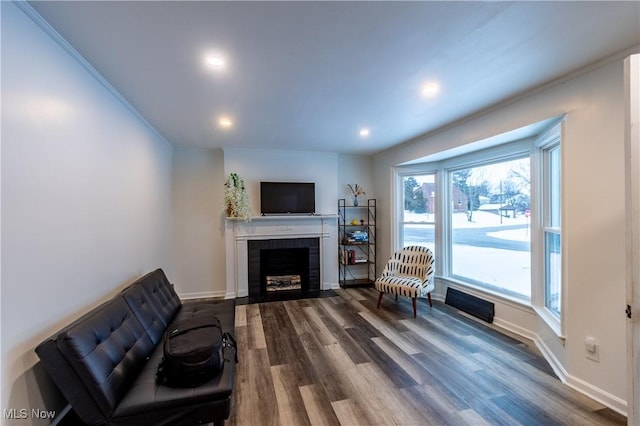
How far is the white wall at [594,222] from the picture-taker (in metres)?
1.94

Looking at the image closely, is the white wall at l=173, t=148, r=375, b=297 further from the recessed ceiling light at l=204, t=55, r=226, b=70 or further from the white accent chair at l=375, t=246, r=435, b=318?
the recessed ceiling light at l=204, t=55, r=226, b=70

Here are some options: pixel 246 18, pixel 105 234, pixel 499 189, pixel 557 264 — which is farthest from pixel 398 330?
pixel 246 18

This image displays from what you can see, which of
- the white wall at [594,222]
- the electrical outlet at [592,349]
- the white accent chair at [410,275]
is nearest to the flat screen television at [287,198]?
the white accent chair at [410,275]

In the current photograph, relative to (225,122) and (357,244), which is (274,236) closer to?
(357,244)

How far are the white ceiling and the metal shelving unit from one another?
108 inches

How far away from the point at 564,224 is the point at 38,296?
3.68 metres

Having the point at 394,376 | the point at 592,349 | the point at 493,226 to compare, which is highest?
the point at 493,226

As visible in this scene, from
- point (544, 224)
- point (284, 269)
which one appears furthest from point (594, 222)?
point (284, 269)

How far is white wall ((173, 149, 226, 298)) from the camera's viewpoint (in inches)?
181

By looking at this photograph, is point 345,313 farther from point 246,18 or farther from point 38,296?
point 246,18

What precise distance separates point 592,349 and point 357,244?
3541 mm

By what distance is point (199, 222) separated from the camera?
4695 mm

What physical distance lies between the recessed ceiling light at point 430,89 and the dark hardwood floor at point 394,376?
8.15 ft

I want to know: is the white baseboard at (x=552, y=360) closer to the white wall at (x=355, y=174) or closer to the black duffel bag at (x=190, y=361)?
the black duffel bag at (x=190, y=361)
